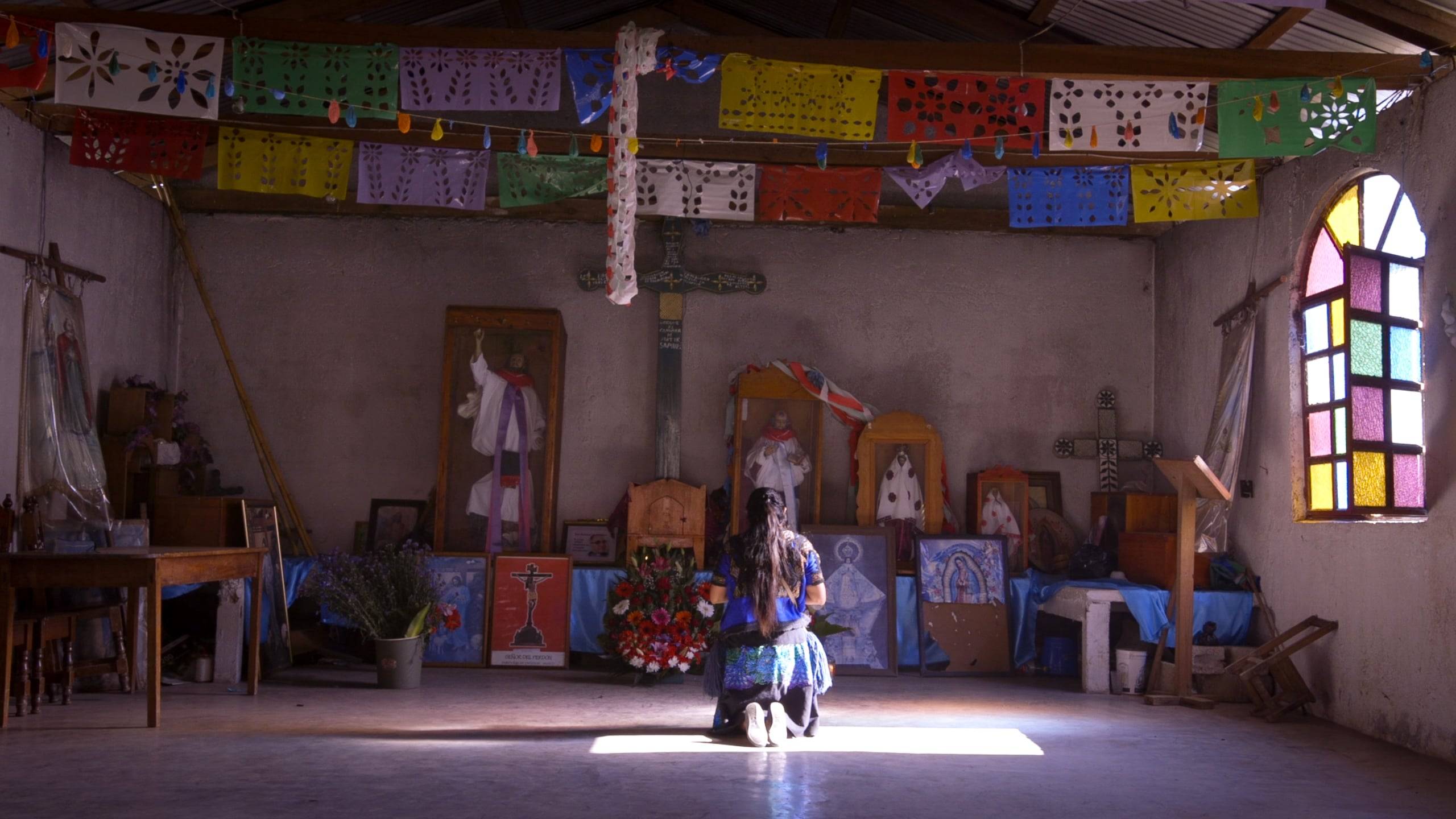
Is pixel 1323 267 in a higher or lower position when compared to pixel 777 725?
higher

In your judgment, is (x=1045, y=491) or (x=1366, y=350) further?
(x=1045, y=491)

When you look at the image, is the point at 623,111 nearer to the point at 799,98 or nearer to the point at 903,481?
the point at 799,98

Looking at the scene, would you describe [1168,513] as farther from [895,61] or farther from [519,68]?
[519,68]

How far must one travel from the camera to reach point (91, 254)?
859 centimetres

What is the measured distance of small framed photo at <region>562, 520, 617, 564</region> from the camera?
32.3ft

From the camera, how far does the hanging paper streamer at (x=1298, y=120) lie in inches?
263

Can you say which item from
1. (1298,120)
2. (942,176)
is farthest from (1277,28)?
(942,176)

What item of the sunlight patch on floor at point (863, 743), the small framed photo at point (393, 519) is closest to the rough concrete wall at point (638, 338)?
the small framed photo at point (393, 519)

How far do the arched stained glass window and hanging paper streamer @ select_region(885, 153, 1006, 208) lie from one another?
7.02ft

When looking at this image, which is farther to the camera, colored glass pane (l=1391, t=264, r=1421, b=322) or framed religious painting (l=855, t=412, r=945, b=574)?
framed religious painting (l=855, t=412, r=945, b=574)

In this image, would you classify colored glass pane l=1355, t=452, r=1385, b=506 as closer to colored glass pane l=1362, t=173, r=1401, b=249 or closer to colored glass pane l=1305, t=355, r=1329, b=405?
colored glass pane l=1305, t=355, r=1329, b=405

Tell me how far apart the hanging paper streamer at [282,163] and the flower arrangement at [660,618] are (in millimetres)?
3130

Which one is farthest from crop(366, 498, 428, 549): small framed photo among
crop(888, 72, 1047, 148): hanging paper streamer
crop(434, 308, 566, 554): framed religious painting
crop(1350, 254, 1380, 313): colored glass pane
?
crop(1350, 254, 1380, 313): colored glass pane

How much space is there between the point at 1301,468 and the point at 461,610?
227 inches
